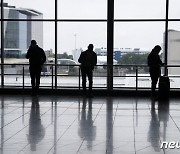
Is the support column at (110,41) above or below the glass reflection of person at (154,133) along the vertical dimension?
above

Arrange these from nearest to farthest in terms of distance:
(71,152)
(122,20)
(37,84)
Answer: (71,152), (37,84), (122,20)

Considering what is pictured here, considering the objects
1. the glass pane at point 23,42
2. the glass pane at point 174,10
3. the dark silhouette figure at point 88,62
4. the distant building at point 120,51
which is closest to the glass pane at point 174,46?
the glass pane at point 174,10

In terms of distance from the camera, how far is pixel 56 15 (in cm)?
1385

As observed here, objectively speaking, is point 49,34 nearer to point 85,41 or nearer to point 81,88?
point 85,41

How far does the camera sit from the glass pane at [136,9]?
1363 cm

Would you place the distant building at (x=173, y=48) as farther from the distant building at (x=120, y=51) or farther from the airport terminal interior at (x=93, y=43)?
the distant building at (x=120, y=51)

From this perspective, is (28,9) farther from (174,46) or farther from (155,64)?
(174,46)

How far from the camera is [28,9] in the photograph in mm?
14164

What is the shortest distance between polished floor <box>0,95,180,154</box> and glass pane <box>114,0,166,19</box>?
3.63 meters

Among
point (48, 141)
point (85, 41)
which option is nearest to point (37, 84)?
point (85, 41)

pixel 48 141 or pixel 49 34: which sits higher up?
pixel 49 34

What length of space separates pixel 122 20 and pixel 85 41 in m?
1.53

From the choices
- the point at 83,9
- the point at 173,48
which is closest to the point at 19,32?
the point at 83,9

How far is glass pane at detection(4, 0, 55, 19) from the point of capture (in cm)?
1398
